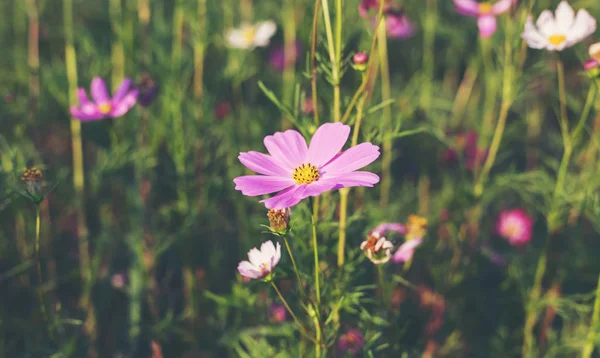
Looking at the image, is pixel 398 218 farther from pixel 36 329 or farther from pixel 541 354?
pixel 36 329

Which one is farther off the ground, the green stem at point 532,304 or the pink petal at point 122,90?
the pink petal at point 122,90

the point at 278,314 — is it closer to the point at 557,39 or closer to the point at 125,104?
the point at 125,104

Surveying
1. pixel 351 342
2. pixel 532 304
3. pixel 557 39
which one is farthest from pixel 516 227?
pixel 351 342

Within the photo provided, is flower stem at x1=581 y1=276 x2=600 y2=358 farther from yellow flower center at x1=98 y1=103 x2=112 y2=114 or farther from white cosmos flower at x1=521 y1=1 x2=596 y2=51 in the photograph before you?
yellow flower center at x1=98 y1=103 x2=112 y2=114

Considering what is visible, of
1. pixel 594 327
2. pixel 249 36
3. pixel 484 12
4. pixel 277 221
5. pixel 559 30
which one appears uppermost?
pixel 249 36

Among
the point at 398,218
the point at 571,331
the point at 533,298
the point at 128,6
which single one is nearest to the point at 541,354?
the point at 571,331

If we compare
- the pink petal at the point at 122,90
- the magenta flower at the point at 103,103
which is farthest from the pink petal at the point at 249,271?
the pink petal at the point at 122,90

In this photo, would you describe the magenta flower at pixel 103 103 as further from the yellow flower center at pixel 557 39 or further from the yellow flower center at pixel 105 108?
the yellow flower center at pixel 557 39

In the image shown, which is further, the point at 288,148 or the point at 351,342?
the point at 351,342
